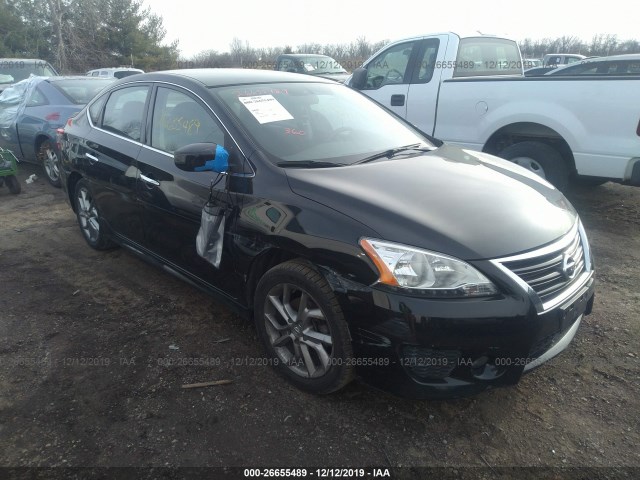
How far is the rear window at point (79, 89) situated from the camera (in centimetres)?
708

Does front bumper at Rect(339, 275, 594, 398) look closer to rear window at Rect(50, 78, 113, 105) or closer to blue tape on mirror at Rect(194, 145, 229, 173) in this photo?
blue tape on mirror at Rect(194, 145, 229, 173)

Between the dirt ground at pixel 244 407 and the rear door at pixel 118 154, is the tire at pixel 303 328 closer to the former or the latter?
the dirt ground at pixel 244 407

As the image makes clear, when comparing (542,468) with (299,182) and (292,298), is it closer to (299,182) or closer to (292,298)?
(292,298)

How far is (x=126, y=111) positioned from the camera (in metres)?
3.90

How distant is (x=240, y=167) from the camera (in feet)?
9.09

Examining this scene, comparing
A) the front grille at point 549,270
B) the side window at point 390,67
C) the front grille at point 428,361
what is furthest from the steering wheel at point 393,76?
the front grille at point 428,361

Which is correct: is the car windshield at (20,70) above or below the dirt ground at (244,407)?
above

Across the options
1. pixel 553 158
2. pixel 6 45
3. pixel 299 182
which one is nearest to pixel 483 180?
pixel 299 182

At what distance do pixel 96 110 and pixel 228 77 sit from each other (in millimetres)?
1668

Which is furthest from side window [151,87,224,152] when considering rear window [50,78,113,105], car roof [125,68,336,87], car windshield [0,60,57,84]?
car windshield [0,60,57,84]

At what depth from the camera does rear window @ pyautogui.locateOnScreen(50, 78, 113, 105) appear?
23.2 ft

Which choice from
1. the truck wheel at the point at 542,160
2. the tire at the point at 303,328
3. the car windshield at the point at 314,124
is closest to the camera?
the tire at the point at 303,328

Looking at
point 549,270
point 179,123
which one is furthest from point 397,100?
point 549,270

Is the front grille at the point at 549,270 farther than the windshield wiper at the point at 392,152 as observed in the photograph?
No
